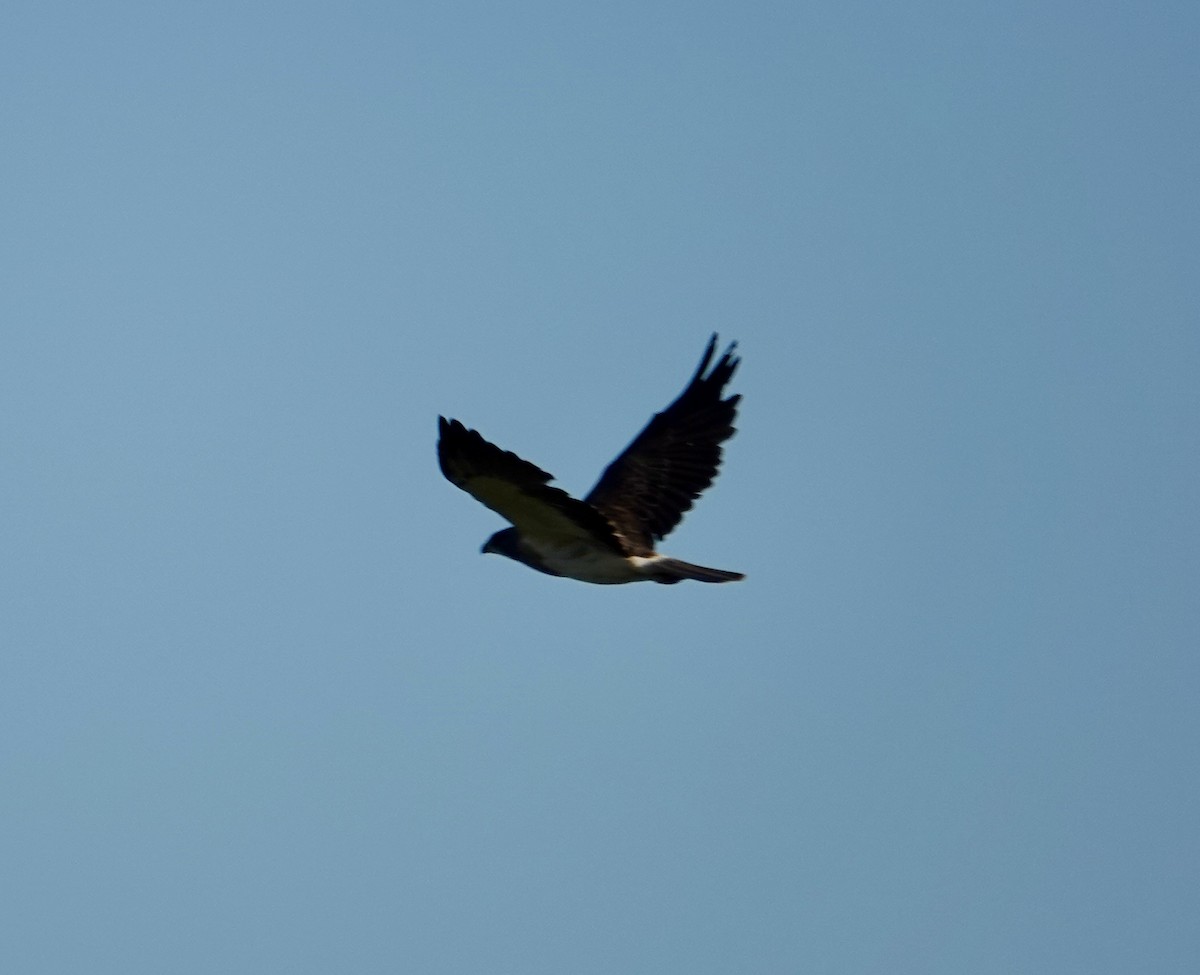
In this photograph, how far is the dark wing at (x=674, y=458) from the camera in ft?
55.4

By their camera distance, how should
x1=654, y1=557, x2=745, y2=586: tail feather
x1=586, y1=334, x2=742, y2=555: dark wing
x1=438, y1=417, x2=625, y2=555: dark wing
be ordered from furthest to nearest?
x1=586, y1=334, x2=742, y2=555: dark wing < x1=654, y1=557, x2=745, y2=586: tail feather < x1=438, y1=417, x2=625, y2=555: dark wing

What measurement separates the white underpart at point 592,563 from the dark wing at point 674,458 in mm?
1354

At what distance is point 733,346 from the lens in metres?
17.4

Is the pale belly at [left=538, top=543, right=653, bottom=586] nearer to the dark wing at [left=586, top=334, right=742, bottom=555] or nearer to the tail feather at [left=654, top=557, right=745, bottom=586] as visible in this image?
the tail feather at [left=654, top=557, right=745, bottom=586]

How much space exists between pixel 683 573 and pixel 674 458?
222 centimetres

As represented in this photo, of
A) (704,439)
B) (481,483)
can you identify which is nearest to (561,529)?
(481,483)

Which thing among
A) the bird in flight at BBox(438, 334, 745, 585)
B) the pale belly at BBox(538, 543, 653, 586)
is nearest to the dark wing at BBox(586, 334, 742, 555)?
the bird in flight at BBox(438, 334, 745, 585)

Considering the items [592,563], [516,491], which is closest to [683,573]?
[592,563]

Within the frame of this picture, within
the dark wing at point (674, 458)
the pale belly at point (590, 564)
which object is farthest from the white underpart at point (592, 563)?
the dark wing at point (674, 458)

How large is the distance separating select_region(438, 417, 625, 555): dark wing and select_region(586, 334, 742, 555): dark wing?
180 centimetres

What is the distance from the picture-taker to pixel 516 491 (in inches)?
559

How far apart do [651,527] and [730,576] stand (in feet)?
6.17

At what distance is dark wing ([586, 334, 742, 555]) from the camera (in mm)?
16875

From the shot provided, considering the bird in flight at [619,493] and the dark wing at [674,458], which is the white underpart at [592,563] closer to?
the bird in flight at [619,493]
